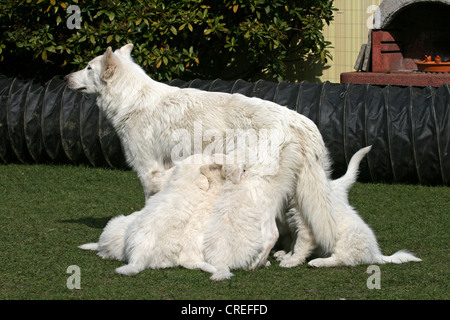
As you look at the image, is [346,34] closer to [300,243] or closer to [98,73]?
[98,73]

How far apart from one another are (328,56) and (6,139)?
5.88m

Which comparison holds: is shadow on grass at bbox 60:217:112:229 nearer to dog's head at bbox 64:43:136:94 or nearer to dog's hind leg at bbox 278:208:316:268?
dog's head at bbox 64:43:136:94

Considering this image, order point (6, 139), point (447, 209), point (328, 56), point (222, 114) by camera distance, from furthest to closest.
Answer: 1. point (328, 56)
2. point (6, 139)
3. point (447, 209)
4. point (222, 114)

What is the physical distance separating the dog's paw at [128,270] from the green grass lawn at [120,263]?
0.06 meters

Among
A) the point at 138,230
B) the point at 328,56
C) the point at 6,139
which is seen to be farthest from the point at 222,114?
the point at 328,56

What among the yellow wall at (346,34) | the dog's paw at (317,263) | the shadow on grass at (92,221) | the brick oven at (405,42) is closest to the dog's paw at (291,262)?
the dog's paw at (317,263)

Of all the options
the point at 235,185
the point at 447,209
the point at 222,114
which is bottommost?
the point at 447,209

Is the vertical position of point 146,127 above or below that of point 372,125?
above

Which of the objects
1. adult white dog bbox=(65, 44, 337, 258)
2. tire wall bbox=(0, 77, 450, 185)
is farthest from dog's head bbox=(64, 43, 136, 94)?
tire wall bbox=(0, 77, 450, 185)

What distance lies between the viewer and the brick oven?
12.2m

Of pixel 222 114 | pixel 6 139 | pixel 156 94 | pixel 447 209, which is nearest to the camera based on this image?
pixel 222 114

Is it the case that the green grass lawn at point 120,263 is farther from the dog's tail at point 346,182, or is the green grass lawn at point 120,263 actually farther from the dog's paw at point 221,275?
the dog's tail at point 346,182

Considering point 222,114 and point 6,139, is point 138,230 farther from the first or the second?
point 6,139

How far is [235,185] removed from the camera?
573 cm
